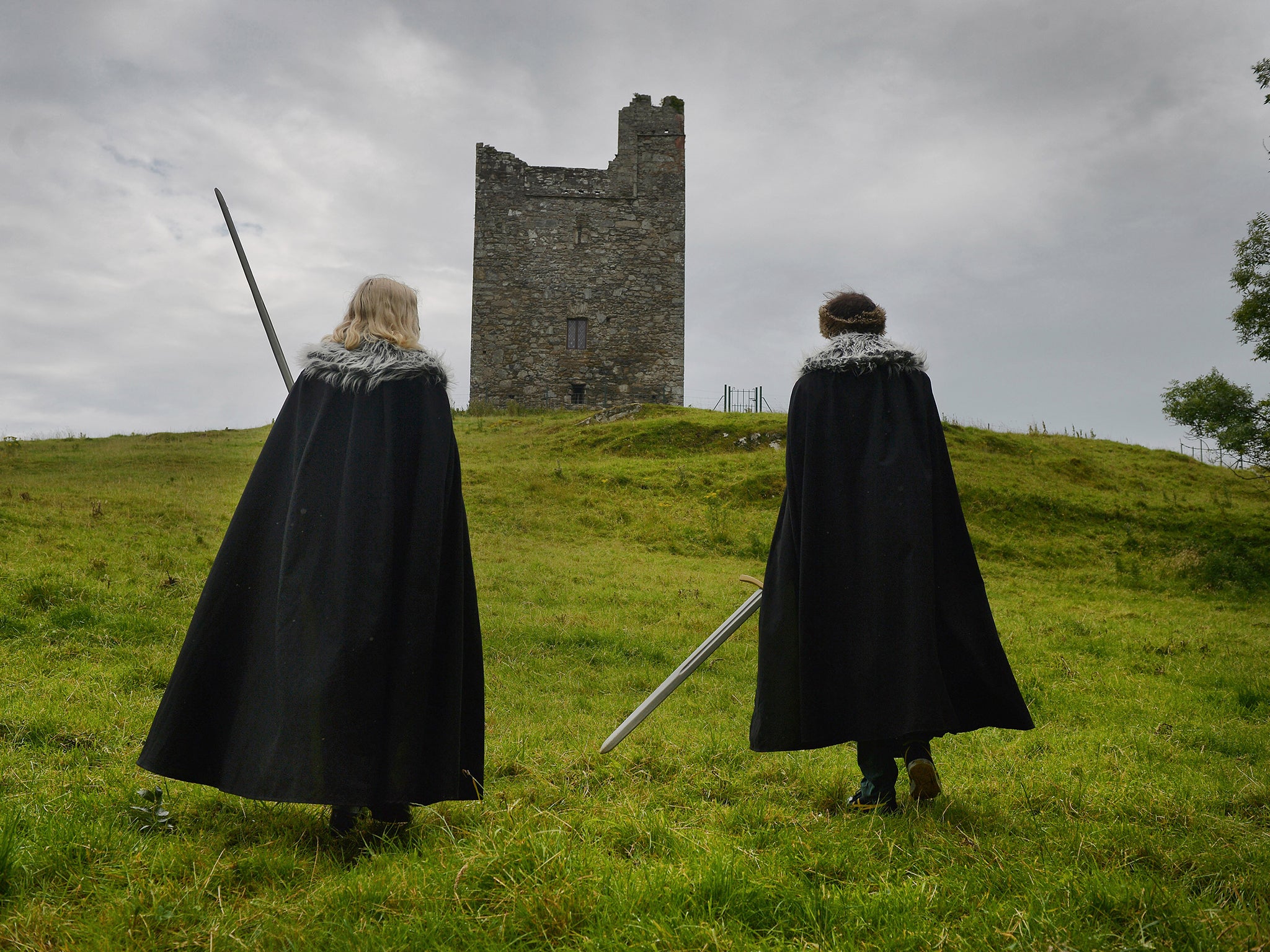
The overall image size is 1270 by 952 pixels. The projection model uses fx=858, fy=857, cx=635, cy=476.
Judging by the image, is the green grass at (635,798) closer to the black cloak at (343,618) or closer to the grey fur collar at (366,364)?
the black cloak at (343,618)

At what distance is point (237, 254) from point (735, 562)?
10.2m

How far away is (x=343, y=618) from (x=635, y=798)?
1811 mm

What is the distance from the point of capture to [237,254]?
4852mm

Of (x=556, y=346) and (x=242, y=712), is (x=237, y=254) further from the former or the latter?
(x=556, y=346)

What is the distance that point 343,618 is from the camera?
365 centimetres

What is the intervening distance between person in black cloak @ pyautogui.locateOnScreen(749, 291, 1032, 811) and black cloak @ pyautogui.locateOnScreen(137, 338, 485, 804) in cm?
156

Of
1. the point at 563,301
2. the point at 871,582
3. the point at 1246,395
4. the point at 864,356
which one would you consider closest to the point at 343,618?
the point at 871,582

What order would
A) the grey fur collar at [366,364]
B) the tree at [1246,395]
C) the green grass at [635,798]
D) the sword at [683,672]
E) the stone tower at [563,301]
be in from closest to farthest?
the green grass at [635,798] → the grey fur collar at [366,364] → the sword at [683,672] → the tree at [1246,395] → the stone tower at [563,301]

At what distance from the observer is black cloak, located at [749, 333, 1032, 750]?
161 inches

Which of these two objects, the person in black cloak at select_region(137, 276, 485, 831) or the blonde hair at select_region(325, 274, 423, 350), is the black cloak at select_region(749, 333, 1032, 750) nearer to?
the person in black cloak at select_region(137, 276, 485, 831)

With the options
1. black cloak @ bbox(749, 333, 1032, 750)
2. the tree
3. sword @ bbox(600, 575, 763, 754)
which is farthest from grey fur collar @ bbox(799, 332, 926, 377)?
the tree

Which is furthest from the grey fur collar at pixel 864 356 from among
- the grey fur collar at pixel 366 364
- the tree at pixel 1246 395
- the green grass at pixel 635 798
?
the tree at pixel 1246 395

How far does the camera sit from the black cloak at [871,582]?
4102 mm

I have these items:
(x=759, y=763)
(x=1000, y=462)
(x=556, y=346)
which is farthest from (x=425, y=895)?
(x=556, y=346)
